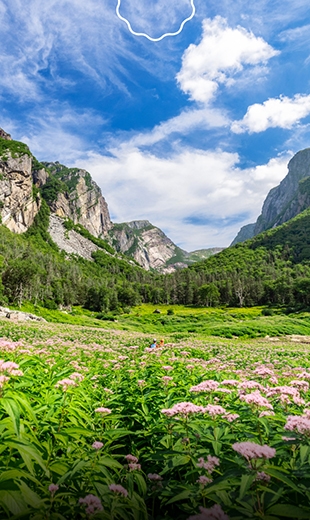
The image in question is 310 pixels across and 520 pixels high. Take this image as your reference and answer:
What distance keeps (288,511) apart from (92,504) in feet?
4.61

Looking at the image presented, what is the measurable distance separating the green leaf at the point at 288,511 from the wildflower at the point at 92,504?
123cm

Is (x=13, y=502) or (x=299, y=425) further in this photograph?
(x=299, y=425)

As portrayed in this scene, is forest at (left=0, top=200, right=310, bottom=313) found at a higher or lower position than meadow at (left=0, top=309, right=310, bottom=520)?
higher

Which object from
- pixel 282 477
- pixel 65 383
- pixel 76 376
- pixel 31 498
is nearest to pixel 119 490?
pixel 31 498

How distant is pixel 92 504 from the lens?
2.05 metres

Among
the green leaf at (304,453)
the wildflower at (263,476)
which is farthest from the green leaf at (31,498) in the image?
the green leaf at (304,453)

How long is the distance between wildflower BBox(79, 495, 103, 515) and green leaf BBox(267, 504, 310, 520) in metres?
1.23

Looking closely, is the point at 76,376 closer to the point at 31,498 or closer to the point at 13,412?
the point at 13,412

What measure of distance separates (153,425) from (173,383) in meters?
2.53

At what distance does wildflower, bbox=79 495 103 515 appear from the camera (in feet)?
6.50

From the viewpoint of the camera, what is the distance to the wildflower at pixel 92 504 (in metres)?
1.98

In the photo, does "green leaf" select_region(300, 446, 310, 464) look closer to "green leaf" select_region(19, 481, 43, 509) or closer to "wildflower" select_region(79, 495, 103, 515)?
"wildflower" select_region(79, 495, 103, 515)

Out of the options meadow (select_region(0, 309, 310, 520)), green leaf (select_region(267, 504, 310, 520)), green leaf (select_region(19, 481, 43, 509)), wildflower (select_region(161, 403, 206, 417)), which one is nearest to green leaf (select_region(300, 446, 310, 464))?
meadow (select_region(0, 309, 310, 520))

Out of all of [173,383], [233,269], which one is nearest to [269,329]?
[173,383]
